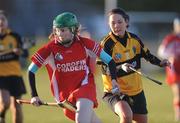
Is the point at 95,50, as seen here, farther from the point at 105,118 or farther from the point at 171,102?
the point at 171,102

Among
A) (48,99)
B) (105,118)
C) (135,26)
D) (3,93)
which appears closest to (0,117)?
(3,93)

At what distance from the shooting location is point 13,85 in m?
15.9

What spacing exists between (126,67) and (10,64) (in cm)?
386

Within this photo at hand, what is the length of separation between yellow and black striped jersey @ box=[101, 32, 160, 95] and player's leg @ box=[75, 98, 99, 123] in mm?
926

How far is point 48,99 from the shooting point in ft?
77.2

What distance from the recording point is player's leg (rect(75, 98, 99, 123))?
39.1 ft

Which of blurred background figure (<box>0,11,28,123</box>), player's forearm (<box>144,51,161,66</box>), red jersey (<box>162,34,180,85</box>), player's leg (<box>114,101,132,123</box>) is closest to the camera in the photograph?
player's leg (<box>114,101,132,123</box>)

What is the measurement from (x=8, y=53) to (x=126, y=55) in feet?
11.6

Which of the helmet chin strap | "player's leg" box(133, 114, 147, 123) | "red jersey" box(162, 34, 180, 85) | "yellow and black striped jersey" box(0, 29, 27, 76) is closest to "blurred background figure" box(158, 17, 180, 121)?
"red jersey" box(162, 34, 180, 85)

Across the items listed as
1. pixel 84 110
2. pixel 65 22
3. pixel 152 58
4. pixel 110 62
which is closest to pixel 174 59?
pixel 152 58

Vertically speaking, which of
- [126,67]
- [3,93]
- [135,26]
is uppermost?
[126,67]

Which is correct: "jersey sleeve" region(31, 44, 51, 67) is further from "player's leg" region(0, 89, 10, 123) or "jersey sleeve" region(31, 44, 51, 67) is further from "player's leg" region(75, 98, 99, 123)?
"player's leg" region(0, 89, 10, 123)

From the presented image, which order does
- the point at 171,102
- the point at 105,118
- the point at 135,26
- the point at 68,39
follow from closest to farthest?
the point at 68,39 < the point at 105,118 < the point at 171,102 < the point at 135,26

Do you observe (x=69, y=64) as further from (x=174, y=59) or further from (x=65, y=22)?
(x=174, y=59)
